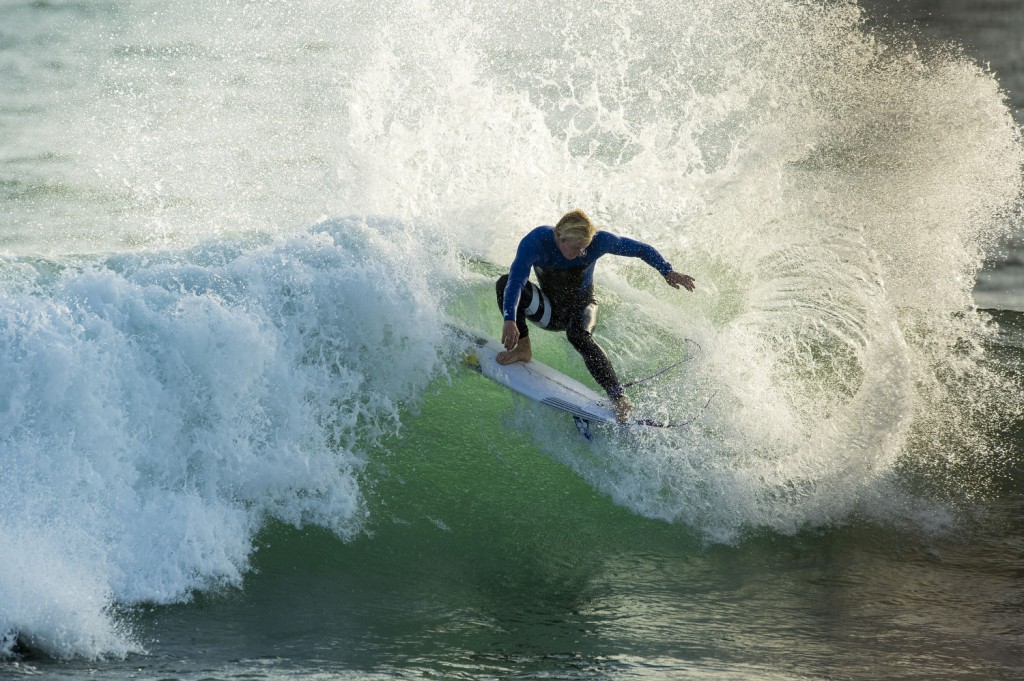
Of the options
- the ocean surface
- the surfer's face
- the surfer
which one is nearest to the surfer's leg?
the surfer

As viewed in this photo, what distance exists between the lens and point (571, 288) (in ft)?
19.9

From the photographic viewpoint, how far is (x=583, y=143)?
11.6 metres

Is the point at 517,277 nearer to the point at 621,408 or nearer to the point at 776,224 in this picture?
the point at 621,408

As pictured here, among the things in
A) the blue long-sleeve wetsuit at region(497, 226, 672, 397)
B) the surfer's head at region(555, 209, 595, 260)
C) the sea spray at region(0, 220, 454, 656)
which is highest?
the surfer's head at region(555, 209, 595, 260)

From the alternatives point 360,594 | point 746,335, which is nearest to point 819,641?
point 360,594

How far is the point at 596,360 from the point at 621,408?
1.20 feet

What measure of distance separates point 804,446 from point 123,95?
12417 millimetres

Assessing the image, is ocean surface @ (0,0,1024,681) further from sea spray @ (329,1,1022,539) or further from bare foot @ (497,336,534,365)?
bare foot @ (497,336,534,365)

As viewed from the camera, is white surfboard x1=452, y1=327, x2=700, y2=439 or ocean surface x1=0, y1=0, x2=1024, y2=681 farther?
white surfboard x1=452, y1=327, x2=700, y2=439

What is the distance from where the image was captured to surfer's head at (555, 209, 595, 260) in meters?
5.49

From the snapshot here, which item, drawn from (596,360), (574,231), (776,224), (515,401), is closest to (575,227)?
(574,231)

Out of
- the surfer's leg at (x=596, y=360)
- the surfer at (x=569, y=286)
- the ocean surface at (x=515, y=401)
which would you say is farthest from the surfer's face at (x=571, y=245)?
the ocean surface at (x=515, y=401)

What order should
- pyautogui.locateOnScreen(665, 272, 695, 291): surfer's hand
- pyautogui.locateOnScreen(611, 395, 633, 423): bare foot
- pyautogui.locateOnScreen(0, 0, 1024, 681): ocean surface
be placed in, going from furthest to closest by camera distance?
1. pyautogui.locateOnScreen(611, 395, 633, 423): bare foot
2. pyautogui.locateOnScreen(665, 272, 695, 291): surfer's hand
3. pyautogui.locateOnScreen(0, 0, 1024, 681): ocean surface

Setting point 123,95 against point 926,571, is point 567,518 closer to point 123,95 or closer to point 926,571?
point 926,571
